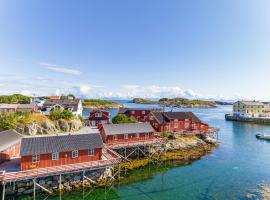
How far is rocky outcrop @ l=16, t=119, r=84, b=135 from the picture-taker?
4431 centimetres

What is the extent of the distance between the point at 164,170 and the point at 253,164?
60.5 feet

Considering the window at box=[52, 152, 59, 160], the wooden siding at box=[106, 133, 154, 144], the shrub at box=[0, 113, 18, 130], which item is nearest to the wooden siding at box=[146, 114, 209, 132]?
the wooden siding at box=[106, 133, 154, 144]

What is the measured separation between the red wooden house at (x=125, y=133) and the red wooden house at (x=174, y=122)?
30.4 feet

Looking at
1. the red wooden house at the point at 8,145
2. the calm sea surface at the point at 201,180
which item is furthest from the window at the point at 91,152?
the red wooden house at the point at 8,145

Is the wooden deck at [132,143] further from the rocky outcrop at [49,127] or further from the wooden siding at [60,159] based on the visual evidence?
the rocky outcrop at [49,127]

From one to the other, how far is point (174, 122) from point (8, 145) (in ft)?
128

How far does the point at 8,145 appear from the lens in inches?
1196

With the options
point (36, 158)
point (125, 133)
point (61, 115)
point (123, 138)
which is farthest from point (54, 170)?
point (61, 115)

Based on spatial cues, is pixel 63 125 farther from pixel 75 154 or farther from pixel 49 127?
pixel 75 154

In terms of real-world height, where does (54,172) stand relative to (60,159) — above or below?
below

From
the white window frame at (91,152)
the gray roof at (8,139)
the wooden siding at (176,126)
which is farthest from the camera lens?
the wooden siding at (176,126)

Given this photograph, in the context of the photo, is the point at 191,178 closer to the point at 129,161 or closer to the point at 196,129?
the point at 129,161

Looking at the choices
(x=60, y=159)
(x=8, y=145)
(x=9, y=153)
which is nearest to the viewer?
(x=60, y=159)

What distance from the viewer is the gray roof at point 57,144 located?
2782 centimetres
